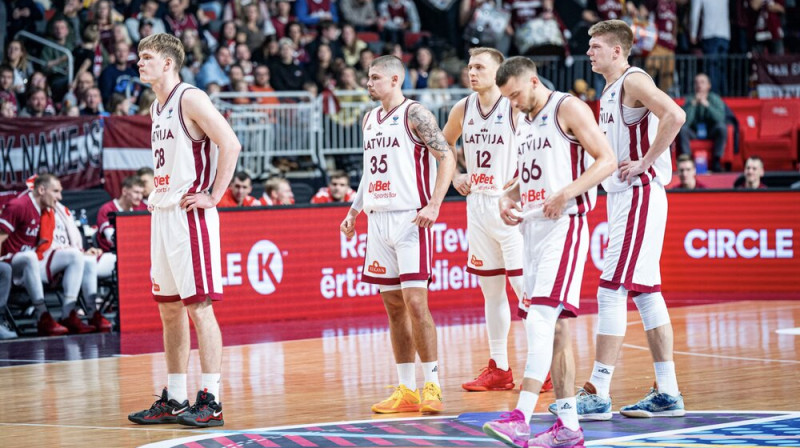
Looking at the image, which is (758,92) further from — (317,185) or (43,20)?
(43,20)

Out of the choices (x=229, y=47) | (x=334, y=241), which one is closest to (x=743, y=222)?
(x=334, y=241)

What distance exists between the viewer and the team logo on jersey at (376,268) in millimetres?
8977

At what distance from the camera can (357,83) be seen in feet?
63.3

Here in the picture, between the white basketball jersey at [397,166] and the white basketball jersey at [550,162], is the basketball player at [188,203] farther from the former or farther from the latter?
the white basketball jersey at [550,162]

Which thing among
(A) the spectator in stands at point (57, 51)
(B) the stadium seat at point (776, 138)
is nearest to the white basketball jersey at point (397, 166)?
(A) the spectator in stands at point (57, 51)

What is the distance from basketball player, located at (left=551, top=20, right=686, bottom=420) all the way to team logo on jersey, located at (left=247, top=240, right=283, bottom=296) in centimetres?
663

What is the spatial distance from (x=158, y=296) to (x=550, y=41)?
45.9 feet

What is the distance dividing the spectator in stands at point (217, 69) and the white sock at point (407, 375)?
10.6 metres

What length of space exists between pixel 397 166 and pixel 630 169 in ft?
5.34

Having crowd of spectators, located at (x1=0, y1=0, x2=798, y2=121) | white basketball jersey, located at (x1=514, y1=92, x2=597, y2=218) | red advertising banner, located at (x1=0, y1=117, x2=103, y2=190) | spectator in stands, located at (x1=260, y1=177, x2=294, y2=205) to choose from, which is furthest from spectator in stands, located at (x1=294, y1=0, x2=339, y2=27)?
white basketball jersey, located at (x1=514, y1=92, x2=597, y2=218)

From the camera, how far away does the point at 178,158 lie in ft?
27.5

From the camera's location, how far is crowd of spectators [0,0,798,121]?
17969 millimetres

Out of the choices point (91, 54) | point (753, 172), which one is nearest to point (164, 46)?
point (753, 172)

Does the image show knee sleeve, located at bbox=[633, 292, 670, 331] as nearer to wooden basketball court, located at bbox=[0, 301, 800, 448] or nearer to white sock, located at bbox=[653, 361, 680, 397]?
white sock, located at bbox=[653, 361, 680, 397]
